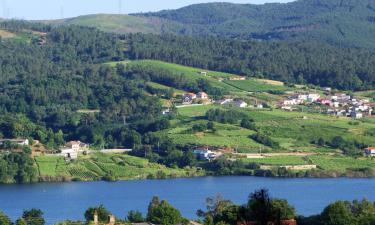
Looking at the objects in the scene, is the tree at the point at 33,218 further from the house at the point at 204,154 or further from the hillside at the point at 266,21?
the hillside at the point at 266,21

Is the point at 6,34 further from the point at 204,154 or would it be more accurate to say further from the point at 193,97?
the point at 204,154

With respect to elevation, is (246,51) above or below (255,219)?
below

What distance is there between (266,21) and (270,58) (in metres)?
67.2

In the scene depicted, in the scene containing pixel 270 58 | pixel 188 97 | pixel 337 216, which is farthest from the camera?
pixel 270 58

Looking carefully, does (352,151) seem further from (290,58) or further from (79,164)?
(290,58)

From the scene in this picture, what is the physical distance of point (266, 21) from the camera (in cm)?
14238

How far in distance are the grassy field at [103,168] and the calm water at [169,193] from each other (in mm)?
1304

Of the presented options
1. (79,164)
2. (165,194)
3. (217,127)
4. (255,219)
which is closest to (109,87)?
(217,127)

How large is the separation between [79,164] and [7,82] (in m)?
19.7

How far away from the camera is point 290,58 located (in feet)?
249

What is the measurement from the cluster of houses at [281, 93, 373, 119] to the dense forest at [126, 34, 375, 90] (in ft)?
18.9

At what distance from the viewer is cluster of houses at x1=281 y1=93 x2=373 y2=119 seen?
58.8 meters

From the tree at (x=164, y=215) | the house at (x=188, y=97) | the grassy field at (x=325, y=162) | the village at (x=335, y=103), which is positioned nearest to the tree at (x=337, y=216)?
the tree at (x=164, y=215)

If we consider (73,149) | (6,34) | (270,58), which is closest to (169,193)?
(73,149)
